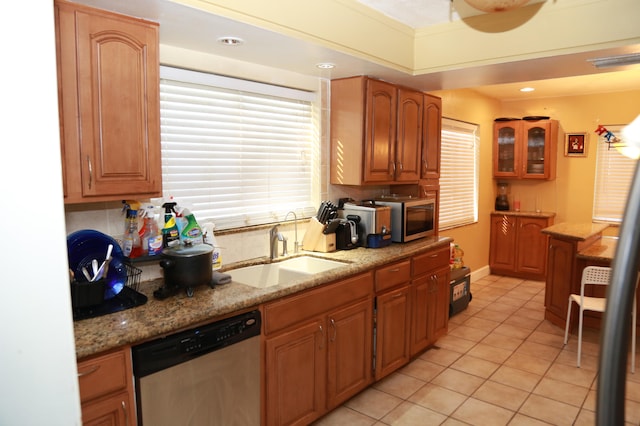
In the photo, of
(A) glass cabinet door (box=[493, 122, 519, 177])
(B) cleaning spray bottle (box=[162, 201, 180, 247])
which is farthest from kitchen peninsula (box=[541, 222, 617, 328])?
(B) cleaning spray bottle (box=[162, 201, 180, 247])

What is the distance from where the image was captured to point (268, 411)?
2.25 metres

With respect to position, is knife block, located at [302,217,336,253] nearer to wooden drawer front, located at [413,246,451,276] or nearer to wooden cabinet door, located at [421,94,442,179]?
wooden drawer front, located at [413,246,451,276]

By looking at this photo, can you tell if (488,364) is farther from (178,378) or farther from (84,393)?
(84,393)

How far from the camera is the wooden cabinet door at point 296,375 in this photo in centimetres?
226

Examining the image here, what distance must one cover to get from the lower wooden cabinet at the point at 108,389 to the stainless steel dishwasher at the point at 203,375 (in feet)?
0.13

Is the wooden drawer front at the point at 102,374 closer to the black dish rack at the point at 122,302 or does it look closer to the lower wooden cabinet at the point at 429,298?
the black dish rack at the point at 122,302

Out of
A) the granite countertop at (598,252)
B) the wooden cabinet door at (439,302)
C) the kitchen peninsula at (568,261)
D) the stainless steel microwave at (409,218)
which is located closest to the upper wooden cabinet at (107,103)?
the stainless steel microwave at (409,218)

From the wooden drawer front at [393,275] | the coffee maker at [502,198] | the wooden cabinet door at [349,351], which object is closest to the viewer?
the wooden cabinet door at [349,351]

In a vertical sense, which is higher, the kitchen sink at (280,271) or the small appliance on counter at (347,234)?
the small appliance on counter at (347,234)

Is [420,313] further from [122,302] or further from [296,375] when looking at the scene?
[122,302]

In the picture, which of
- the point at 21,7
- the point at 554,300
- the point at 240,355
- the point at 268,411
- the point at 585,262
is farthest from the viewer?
the point at 554,300

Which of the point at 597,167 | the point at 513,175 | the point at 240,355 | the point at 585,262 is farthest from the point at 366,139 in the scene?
the point at 597,167

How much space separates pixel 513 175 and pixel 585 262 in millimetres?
2345

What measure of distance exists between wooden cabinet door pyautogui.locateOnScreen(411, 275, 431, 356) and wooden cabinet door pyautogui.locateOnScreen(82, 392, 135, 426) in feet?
7.26
